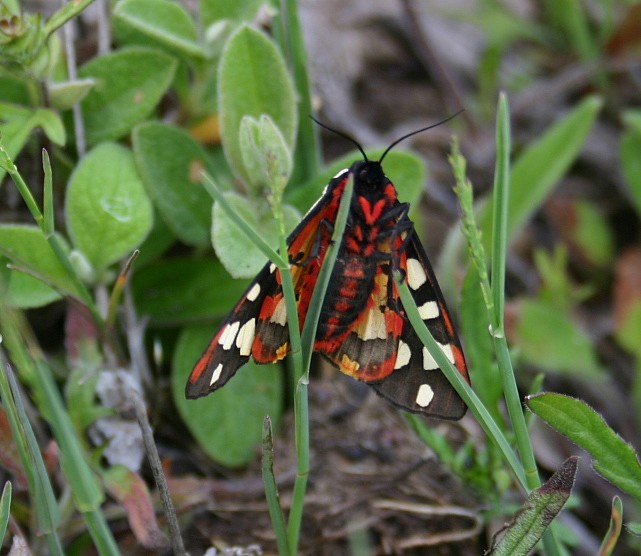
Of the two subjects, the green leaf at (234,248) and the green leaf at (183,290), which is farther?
the green leaf at (183,290)

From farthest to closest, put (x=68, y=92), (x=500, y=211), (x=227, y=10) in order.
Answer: (x=227, y=10), (x=68, y=92), (x=500, y=211)

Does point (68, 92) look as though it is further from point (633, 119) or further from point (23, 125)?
point (633, 119)

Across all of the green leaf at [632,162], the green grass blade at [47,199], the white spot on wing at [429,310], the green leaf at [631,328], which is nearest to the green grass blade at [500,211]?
the white spot on wing at [429,310]

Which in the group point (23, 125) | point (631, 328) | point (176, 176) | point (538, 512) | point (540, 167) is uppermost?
point (23, 125)

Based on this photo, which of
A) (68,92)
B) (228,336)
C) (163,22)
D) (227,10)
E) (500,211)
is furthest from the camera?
(227,10)

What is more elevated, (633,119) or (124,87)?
(124,87)

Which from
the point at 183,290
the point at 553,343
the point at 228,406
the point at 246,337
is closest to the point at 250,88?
the point at 183,290

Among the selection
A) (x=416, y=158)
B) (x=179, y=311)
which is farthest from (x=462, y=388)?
(x=179, y=311)

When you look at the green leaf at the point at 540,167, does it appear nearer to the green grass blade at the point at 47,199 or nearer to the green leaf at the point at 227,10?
the green leaf at the point at 227,10
